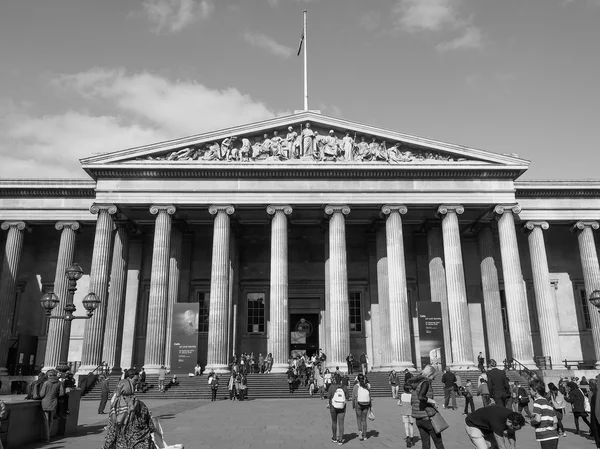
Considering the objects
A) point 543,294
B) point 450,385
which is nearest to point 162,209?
point 450,385

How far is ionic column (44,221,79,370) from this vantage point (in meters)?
32.1

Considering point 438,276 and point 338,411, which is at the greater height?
point 438,276

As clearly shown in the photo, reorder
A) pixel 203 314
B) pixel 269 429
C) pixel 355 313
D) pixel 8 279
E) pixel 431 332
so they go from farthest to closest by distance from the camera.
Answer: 1. pixel 355 313
2. pixel 203 314
3. pixel 8 279
4. pixel 431 332
5. pixel 269 429

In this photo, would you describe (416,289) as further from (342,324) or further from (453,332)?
(342,324)

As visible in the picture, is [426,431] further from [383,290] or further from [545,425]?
[383,290]

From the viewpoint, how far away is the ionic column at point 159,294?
98.6 feet

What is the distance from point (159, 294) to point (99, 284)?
142 inches

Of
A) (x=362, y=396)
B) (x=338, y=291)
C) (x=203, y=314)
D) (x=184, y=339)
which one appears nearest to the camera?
(x=362, y=396)

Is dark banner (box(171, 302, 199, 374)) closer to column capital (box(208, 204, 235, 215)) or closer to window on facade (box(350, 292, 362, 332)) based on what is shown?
column capital (box(208, 204, 235, 215))

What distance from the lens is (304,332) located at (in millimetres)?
38219

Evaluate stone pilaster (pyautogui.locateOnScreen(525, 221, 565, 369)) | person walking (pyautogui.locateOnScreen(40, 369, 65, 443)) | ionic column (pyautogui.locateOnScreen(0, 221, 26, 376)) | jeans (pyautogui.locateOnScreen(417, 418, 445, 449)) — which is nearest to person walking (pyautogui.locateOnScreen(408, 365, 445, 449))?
jeans (pyautogui.locateOnScreen(417, 418, 445, 449))

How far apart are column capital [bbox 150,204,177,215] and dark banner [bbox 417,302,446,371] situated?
1614 cm

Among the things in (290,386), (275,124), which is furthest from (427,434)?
(275,124)

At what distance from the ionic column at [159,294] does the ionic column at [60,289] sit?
573 centimetres
